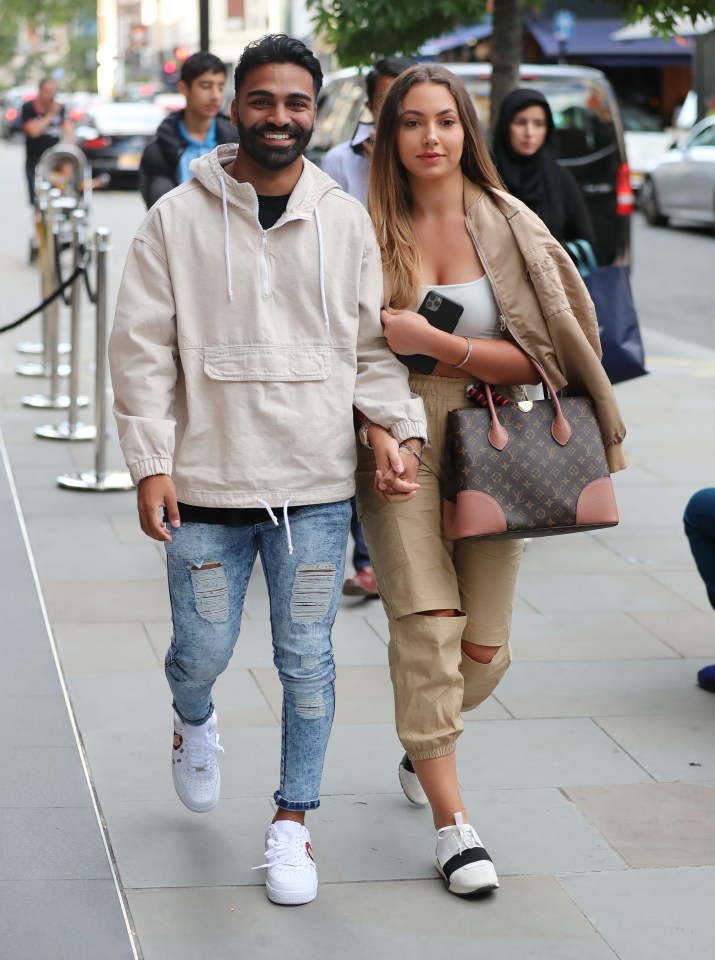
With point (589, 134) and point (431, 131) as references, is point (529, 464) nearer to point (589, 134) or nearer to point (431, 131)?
point (431, 131)

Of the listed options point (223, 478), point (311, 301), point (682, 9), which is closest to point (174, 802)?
point (223, 478)

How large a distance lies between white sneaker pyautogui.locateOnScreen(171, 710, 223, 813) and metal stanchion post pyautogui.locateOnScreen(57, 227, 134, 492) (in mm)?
3764

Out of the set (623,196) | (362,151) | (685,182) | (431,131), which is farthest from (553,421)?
(685,182)

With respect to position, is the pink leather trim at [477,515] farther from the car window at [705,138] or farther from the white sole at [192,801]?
the car window at [705,138]

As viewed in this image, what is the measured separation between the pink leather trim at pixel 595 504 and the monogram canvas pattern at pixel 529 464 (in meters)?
0.01

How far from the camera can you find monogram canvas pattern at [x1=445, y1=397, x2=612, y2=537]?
3.55 m

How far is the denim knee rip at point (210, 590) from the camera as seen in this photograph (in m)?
3.45

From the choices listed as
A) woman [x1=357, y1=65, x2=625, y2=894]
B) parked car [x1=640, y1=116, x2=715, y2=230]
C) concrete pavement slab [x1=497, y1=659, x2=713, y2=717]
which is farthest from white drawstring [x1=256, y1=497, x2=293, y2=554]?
parked car [x1=640, y1=116, x2=715, y2=230]

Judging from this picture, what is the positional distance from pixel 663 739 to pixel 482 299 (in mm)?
1614

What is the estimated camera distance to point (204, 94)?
6602 millimetres

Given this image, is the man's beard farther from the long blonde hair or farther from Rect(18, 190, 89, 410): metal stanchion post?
Rect(18, 190, 89, 410): metal stanchion post

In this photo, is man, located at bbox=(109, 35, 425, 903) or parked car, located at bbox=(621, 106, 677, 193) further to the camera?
parked car, located at bbox=(621, 106, 677, 193)

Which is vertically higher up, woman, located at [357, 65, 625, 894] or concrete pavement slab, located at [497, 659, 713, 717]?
woman, located at [357, 65, 625, 894]

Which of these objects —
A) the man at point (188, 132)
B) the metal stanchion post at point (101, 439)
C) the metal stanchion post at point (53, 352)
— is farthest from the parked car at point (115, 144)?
the man at point (188, 132)
